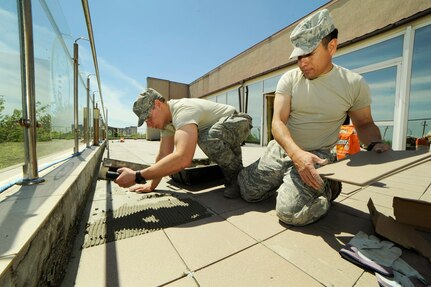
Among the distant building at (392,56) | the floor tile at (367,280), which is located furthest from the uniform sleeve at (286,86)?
the distant building at (392,56)

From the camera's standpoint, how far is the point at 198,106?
153 cm

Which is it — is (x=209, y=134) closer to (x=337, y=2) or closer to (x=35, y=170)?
(x=35, y=170)

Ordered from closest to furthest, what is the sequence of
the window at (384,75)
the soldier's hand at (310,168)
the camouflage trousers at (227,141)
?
1. the soldier's hand at (310,168)
2. the camouflage trousers at (227,141)
3. the window at (384,75)

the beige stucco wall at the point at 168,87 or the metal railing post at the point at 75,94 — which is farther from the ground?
the beige stucco wall at the point at 168,87

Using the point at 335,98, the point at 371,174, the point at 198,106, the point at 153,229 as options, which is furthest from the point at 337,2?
the point at 153,229

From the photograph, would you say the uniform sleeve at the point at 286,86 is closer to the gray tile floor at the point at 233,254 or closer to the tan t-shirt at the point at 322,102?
the tan t-shirt at the point at 322,102

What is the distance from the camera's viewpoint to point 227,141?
1670 mm

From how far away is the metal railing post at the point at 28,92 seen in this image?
94 cm

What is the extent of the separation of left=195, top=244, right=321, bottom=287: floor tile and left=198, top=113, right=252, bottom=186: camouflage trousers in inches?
35.2

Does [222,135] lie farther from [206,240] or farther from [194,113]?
[206,240]

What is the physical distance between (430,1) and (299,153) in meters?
4.57

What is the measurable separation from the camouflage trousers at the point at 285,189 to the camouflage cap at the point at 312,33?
674 mm

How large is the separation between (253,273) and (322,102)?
1.09m

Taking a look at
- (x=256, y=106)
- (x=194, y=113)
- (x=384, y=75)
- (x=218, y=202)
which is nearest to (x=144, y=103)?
(x=194, y=113)
